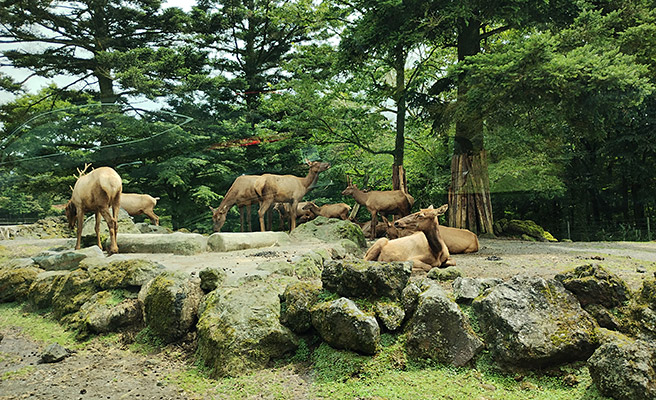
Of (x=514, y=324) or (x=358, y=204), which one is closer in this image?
(x=514, y=324)

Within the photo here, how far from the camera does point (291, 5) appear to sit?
11.5m

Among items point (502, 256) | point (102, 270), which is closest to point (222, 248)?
point (102, 270)

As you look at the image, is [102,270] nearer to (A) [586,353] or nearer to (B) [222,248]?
(B) [222,248]

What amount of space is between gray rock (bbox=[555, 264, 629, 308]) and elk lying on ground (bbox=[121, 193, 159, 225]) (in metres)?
6.77

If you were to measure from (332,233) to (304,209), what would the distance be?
2.99 meters

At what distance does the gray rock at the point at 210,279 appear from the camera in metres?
5.33

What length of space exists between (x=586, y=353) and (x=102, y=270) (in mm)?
6168

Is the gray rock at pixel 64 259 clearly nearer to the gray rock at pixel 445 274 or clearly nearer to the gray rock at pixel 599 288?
the gray rock at pixel 445 274

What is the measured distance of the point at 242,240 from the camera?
8055 millimetres

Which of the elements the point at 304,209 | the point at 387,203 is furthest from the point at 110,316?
the point at 387,203

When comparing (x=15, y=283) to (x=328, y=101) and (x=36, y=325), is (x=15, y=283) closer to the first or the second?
(x=36, y=325)

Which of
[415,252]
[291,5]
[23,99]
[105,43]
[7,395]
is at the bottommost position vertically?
[7,395]

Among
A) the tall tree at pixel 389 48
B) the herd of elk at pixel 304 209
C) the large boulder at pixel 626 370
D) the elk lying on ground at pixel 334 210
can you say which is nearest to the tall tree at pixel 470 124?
the tall tree at pixel 389 48

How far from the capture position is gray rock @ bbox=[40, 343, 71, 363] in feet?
15.6
